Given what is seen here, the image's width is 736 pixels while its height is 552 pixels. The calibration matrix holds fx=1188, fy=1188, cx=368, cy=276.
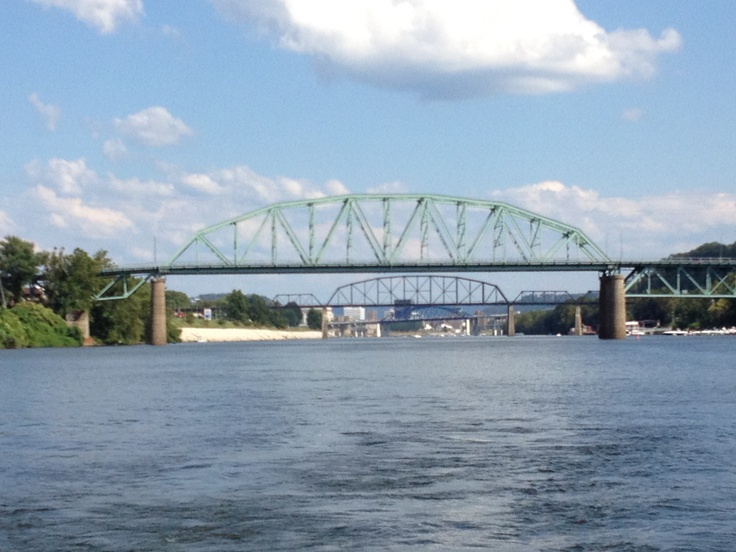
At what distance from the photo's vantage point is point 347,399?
57344mm

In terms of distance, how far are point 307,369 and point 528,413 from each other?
50083 millimetres

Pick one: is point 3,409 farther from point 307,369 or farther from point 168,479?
point 307,369

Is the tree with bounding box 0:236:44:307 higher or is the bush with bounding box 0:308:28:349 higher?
the tree with bounding box 0:236:44:307

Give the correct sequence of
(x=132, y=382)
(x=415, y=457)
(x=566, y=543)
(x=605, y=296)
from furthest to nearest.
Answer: (x=605, y=296) < (x=132, y=382) < (x=415, y=457) < (x=566, y=543)

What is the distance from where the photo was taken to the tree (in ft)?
558

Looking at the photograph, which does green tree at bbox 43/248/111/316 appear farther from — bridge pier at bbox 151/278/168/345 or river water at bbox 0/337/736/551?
river water at bbox 0/337/736/551

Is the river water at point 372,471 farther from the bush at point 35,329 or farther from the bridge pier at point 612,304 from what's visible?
the bridge pier at point 612,304

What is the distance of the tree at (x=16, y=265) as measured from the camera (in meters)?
170

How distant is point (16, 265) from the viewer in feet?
559

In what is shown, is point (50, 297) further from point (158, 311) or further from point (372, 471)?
point (372, 471)

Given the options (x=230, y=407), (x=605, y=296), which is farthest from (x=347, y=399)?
(x=605, y=296)

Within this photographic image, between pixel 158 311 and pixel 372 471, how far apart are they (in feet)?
529

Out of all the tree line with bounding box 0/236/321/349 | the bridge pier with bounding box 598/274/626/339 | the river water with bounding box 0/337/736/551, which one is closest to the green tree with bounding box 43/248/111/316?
the tree line with bounding box 0/236/321/349

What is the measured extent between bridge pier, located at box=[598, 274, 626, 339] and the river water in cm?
12907
